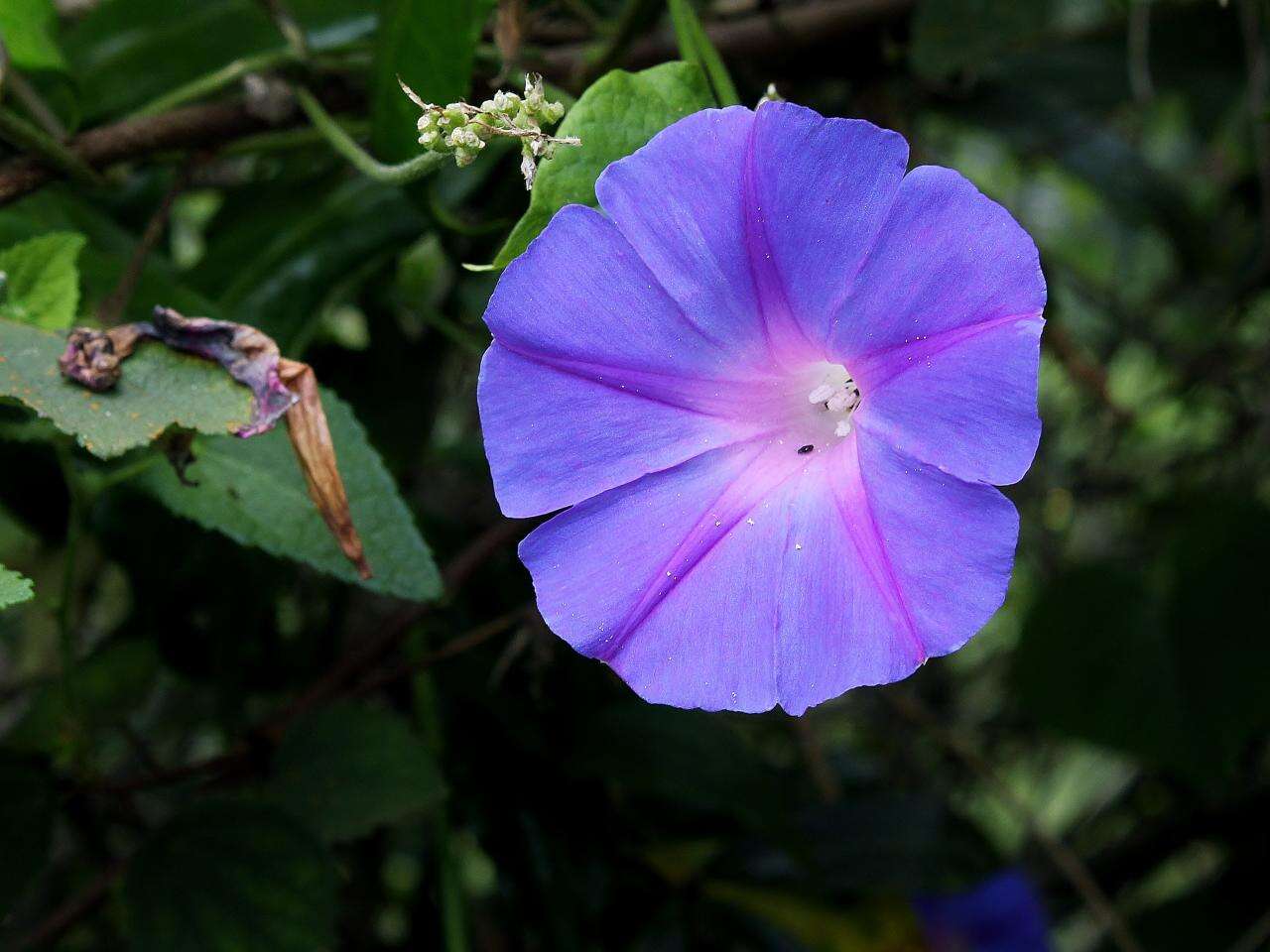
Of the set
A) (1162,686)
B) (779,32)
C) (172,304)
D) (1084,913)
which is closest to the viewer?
(172,304)

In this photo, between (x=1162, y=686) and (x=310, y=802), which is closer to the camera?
(x=310, y=802)

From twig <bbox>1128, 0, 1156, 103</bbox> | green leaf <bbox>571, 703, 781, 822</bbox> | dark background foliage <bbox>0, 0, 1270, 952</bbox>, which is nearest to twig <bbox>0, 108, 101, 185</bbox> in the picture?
dark background foliage <bbox>0, 0, 1270, 952</bbox>

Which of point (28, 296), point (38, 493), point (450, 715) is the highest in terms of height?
point (28, 296)

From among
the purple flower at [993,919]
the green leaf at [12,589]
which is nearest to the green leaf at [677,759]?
the purple flower at [993,919]

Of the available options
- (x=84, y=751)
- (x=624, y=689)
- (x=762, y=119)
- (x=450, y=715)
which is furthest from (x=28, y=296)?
(x=624, y=689)

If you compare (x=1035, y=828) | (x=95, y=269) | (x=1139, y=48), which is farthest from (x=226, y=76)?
(x=1035, y=828)

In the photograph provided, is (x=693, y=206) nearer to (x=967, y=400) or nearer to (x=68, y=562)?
(x=967, y=400)

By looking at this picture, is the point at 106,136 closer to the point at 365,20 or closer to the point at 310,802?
the point at 365,20

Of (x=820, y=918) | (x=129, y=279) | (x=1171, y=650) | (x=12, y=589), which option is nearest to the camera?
(x=12, y=589)
